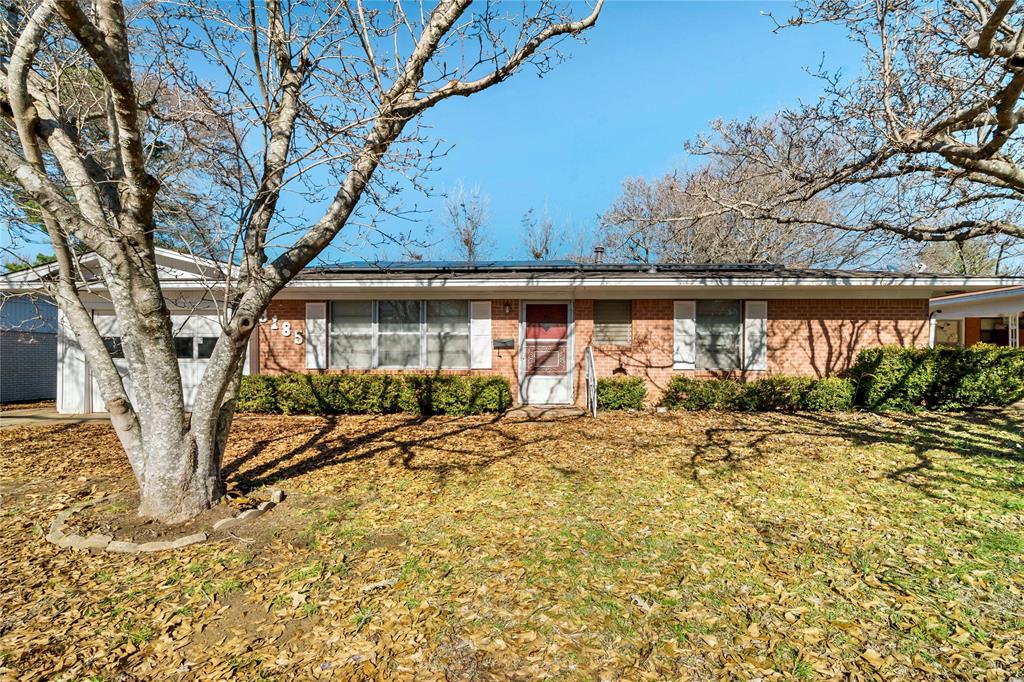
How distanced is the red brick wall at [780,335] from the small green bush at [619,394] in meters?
0.51

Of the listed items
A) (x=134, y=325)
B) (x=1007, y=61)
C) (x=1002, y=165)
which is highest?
(x=1007, y=61)

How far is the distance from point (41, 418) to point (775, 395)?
49.2ft

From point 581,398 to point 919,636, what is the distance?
7.06 m

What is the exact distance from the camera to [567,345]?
30.8 ft

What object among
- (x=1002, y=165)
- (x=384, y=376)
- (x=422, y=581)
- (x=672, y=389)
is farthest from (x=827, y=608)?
(x=384, y=376)

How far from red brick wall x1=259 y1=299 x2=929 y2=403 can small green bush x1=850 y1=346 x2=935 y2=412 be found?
2.26ft

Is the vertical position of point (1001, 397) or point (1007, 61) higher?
point (1007, 61)

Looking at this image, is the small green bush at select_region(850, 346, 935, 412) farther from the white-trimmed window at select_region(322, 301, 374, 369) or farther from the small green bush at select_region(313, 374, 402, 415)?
the white-trimmed window at select_region(322, 301, 374, 369)

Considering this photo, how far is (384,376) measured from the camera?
8758mm

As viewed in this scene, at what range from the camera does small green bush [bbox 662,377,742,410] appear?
874cm

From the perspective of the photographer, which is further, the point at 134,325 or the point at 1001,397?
the point at 1001,397

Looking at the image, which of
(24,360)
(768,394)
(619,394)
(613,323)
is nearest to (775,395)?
(768,394)

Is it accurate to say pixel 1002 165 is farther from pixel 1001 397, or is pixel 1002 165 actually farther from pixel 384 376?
pixel 384 376

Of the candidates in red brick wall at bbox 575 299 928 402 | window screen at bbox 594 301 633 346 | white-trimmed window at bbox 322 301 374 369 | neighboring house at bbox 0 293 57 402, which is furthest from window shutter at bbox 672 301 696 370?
neighboring house at bbox 0 293 57 402
